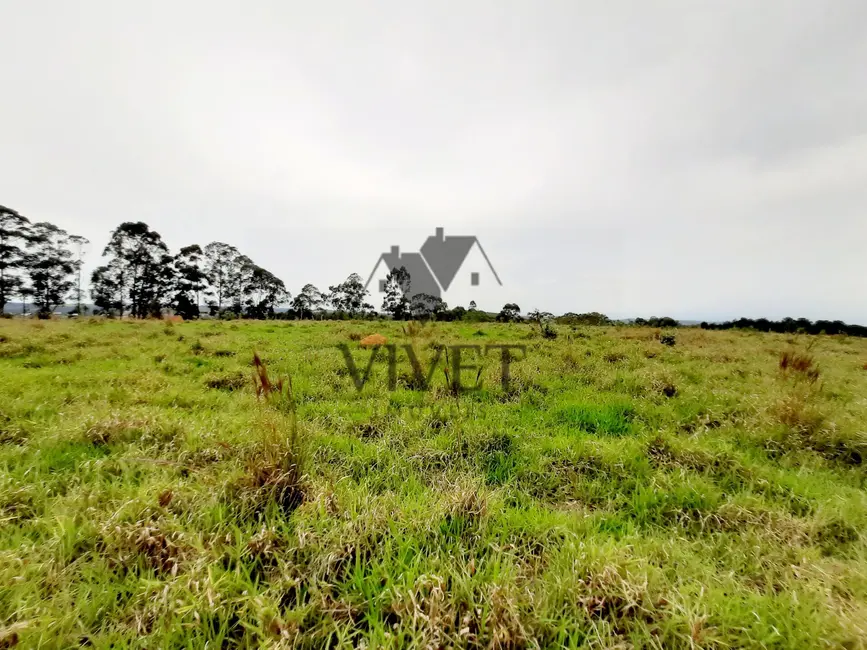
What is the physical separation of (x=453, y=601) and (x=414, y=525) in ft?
2.25

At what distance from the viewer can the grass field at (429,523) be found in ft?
6.07

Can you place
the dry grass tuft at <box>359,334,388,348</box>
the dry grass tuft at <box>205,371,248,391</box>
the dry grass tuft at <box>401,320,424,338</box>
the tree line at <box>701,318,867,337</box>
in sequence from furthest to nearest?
the tree line at <box>701,318,867,337</box> < the dry grass tuft at <box>359,334,388,348</box> < the dry grass tuft at <box>401,320,424,338</box> < the dry grass tuft at <box>205,371,248,391</box>

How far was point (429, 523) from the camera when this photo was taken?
8.40ft

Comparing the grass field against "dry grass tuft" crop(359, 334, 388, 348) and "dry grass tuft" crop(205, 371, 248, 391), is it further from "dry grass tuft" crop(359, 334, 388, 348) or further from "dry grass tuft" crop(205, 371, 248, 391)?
"dry grass tuft" crop(359, 334, 388, 348)

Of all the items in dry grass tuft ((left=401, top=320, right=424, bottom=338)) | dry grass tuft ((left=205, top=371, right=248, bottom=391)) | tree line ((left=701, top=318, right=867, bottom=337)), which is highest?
tree line ((left=701, top=318, right=867, bottom=337))

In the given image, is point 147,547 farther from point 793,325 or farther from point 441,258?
point 793,325

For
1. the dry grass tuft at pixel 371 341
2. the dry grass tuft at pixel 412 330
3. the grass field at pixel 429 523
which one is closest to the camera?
the grass field at pixel 429 523

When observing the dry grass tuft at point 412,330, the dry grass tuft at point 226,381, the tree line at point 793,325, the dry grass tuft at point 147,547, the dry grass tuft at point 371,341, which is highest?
the tree line at point 793,325

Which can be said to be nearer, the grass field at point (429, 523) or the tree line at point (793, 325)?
the grass field at point (429, 523)

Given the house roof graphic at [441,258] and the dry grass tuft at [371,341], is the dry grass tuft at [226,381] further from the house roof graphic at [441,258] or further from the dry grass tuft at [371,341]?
the house roof graphic at [441,258]

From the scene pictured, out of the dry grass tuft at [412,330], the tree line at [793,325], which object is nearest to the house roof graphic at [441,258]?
the dry grass tuft at [412,330]

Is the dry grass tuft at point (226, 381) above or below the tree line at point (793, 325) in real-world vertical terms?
below

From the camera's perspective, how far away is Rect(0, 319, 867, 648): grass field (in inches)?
72.9

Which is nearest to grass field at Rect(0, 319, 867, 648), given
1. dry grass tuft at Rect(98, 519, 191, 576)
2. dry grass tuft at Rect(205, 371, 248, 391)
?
dry grass tuft at Rect(98, 519, 191, 576)
